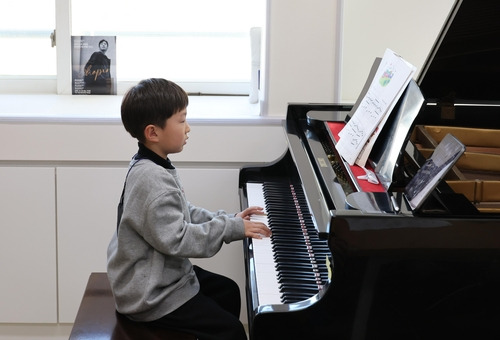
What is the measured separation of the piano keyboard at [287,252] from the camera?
1876 millimetres

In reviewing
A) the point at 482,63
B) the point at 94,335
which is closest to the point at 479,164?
the point at 482,63

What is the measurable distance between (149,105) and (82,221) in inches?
43.9

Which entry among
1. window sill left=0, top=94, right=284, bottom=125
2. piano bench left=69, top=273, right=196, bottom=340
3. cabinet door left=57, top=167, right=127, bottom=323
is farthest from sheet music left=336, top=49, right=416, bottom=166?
cabinet door left=57, top=167, right=127, bottom=323

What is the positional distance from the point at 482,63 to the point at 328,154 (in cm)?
57

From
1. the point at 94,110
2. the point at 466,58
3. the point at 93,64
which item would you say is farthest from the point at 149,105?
the point at 93,64

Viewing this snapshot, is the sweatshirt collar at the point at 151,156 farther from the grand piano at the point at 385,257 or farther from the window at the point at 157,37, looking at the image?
the window at the point at 157,37

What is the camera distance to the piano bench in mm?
2129

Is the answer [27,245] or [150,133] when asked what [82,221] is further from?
[150,133]

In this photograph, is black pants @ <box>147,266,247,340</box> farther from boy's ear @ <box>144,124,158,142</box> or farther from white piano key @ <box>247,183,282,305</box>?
boy's ear @ <box>144,124,158,142</box>

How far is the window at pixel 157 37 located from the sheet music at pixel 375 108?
4.60ft

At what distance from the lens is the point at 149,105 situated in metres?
2.16

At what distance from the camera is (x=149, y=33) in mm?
3602

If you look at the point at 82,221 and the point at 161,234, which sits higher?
the point at 161,234

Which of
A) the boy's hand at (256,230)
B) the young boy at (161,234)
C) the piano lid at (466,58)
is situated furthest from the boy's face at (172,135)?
the piano lid at (466,58)
